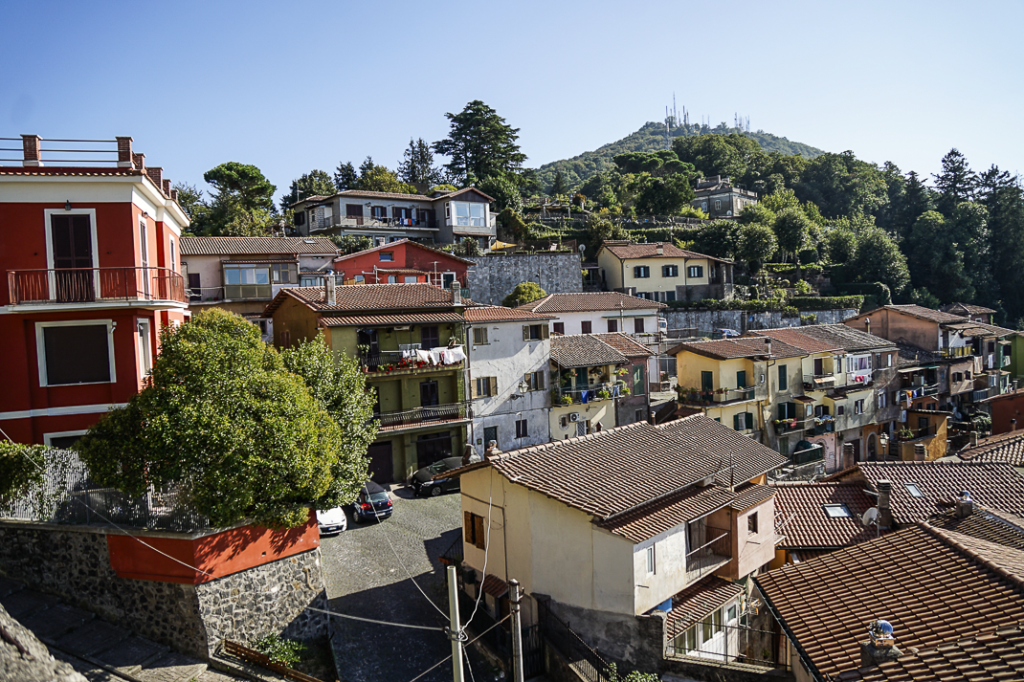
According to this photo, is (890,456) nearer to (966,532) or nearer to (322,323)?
(966,532)

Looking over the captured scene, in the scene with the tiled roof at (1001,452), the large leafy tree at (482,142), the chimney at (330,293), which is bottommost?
the tiled roof at (1001,452)

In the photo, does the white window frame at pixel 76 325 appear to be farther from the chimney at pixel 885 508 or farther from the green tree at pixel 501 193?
the green tree at pixel 501 193

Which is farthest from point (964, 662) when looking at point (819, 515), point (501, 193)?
point (501, 193)

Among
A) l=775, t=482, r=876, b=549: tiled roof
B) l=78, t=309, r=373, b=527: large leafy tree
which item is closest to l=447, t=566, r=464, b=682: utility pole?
l=78, t=309, r=373, b=527: large leafy tree

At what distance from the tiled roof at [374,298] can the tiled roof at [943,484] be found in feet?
63.7

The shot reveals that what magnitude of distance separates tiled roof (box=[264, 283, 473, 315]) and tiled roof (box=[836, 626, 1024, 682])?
23785 millimetres

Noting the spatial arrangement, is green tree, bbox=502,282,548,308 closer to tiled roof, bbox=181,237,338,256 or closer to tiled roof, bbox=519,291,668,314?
tiled roof, bbox=519,291,668,314

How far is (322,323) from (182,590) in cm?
1497

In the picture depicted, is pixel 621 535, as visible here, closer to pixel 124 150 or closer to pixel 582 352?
pixel 124 150

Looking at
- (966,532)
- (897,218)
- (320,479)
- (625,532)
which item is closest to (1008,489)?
(966,532)

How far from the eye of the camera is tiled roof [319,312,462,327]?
96.3ft

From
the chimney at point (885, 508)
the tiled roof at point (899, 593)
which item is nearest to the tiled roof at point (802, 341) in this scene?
the chimney at point (885, 508)

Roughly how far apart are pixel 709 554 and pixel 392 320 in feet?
57.0

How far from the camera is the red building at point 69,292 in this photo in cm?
1811
